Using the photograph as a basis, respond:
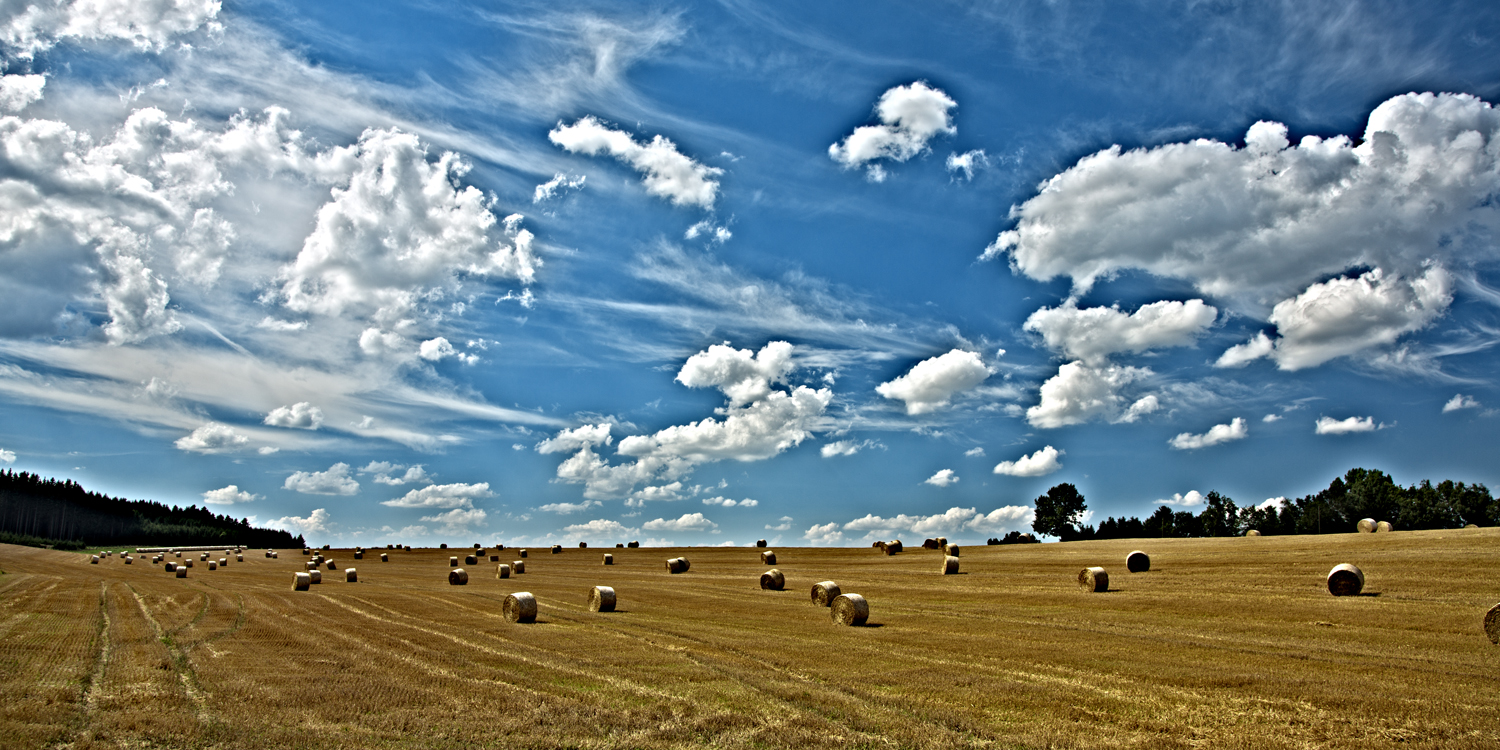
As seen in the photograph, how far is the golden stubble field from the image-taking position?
980cm

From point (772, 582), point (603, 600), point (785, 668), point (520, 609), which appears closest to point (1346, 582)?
point (785, 668)

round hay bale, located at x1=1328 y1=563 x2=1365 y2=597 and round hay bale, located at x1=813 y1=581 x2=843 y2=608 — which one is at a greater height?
round hay bale, located at x1=1328 y1=563 x2=1365 y2=597

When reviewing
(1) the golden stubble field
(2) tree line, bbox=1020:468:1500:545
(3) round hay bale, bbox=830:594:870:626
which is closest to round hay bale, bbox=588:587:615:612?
(1) the golden stubble field

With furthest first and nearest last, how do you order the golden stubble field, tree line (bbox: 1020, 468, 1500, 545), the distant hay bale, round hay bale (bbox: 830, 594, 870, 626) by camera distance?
tree line (bbox: 1020, 468, 1500, 545), the distant hay bale, round hay bale (bbox: 830, 594, 870, 626), the golden stubble field

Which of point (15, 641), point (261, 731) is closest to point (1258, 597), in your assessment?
point (261, 731)

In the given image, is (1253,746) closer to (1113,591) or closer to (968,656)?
(968,656)

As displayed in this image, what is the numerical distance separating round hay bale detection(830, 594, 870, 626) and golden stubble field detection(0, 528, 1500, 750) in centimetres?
65

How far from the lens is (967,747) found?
9234 mm

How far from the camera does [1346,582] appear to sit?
81.6 feet

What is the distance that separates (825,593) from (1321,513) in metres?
106

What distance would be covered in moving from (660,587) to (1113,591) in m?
19.1

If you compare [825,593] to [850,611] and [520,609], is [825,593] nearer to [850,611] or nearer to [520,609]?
[850,611]

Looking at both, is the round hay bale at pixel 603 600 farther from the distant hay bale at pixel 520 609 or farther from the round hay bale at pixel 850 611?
the round hay bale at pixel 850 611

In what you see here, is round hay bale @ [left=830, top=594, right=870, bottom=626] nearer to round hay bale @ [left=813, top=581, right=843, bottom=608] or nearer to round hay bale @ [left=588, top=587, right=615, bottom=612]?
round hay bale @ [left=813, top=581, right=843, bottom=608]
